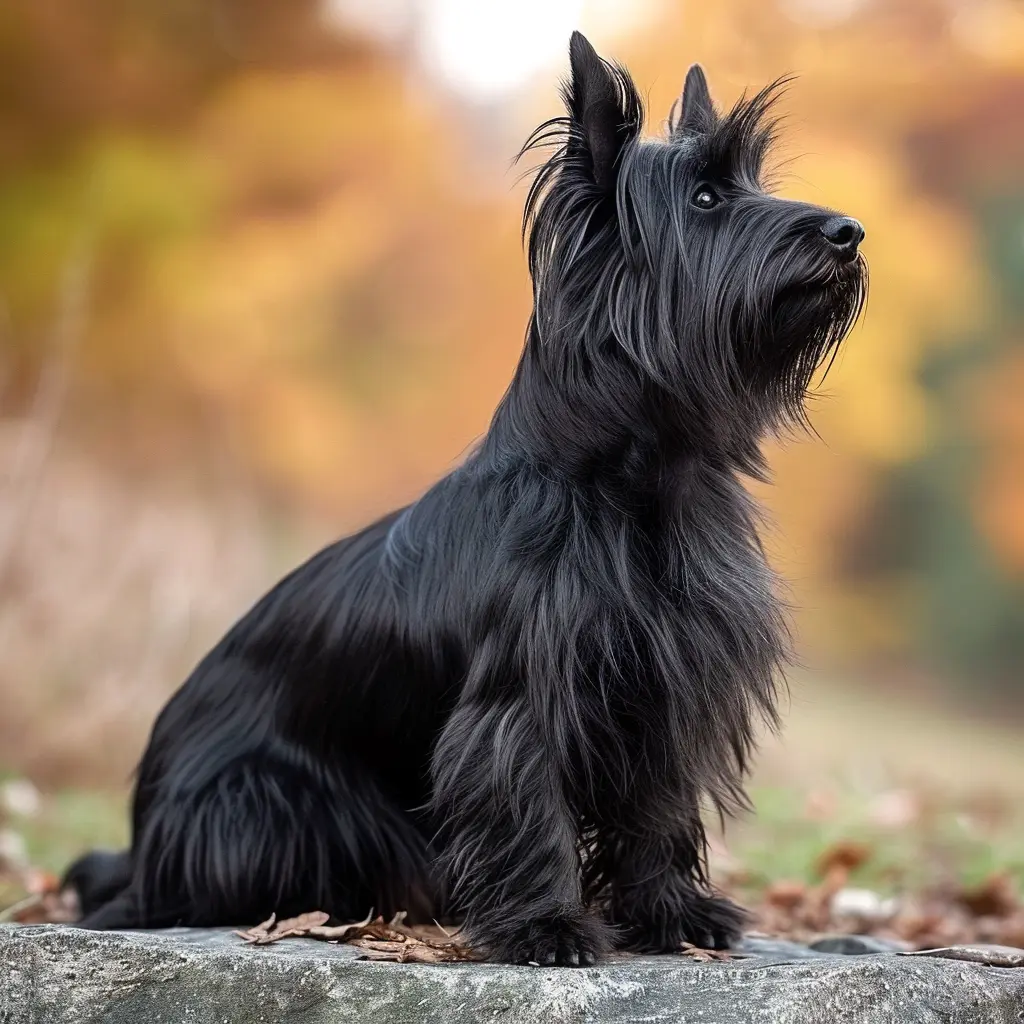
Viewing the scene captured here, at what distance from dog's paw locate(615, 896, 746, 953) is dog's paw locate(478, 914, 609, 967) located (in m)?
0.31

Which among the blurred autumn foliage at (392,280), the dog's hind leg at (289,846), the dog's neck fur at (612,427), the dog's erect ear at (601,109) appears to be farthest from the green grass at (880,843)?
the dog's erect ear at (601,109)

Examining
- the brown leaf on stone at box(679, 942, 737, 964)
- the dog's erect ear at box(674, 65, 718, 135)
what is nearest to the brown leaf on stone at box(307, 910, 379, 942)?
the brown leaf on stone at box(679, 942, 737, 964)

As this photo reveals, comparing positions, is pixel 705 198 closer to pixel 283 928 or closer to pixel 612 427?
pixel 612 427

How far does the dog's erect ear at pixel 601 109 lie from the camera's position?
9.79 ft

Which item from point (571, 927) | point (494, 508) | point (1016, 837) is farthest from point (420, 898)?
point (1016, 837)

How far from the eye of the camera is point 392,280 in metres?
9.53

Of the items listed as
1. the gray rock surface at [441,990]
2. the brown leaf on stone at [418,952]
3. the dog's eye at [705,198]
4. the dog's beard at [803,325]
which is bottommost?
the gray rock surface at [441,990]

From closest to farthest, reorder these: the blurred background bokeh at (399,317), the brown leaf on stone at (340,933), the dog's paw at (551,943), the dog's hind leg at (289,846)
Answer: the dog's paw at (551,943)
the brown leaf on stone at (340,933)
the dog's hind leg at (289,846)
the blurred background bokeh at (399,317)

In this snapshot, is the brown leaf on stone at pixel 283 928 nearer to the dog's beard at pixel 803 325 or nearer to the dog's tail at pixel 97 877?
the dog's tail at pixel 97 877

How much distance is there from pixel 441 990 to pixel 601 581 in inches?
35.7

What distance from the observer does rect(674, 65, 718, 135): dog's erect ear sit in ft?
11.0

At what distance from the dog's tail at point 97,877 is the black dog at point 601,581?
0.70 metres

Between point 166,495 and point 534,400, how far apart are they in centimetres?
601

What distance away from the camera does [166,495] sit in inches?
342
